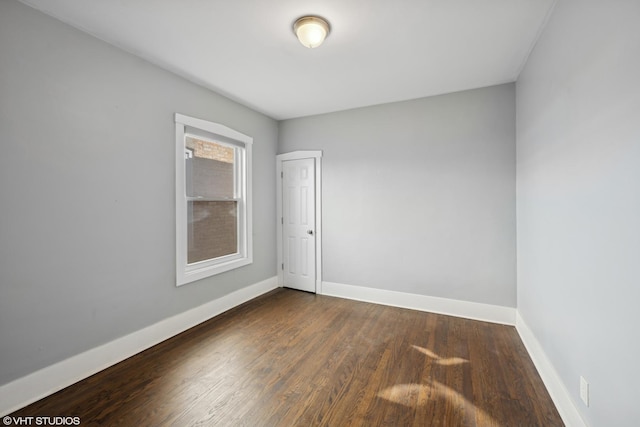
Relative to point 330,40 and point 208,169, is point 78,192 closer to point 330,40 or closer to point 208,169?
point 208,169

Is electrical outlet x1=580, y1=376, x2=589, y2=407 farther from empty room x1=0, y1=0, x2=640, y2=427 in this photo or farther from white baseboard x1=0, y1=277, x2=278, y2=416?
white baseboard x1=0, y1=277, x2=278, y2=416

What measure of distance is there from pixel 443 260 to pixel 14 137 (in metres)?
4.14

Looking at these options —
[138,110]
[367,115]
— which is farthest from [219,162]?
[367,115]

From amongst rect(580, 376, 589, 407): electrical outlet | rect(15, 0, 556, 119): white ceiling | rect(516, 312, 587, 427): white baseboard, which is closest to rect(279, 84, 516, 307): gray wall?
rect(15, 0, 556, 119): white ceiling

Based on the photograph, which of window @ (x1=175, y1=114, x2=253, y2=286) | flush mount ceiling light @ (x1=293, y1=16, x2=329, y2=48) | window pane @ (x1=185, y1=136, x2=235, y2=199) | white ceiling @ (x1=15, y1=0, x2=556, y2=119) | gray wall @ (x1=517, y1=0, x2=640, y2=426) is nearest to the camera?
gray wall @ (x1=517, y1=0, x2=640, y2=426)

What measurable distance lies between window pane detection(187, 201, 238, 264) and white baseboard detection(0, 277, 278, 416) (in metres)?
0.63

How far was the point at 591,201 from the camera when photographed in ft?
4.63

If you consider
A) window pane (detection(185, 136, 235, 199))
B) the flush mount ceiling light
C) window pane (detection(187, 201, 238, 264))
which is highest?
the flush mount ceiling light

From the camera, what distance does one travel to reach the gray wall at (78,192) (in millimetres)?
1802

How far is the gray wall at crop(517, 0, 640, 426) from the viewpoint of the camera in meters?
1.12

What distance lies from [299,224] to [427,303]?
218cm

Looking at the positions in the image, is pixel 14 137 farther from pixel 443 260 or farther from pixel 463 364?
pixel 443 260

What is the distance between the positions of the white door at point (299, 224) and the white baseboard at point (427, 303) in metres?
0.41

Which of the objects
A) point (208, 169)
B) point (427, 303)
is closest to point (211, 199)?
point (208, 169)
